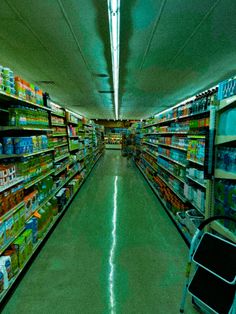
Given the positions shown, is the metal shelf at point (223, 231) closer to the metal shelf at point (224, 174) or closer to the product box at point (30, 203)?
the metal shelf at point (224, 174)

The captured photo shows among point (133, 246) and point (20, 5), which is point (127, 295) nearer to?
point (133, 246)

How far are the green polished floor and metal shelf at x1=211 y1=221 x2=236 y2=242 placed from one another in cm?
83

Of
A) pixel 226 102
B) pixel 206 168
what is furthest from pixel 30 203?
pixel 226 102

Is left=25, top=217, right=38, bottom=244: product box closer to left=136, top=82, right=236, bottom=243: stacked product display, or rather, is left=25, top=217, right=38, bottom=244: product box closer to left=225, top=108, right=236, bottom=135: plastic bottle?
left=136, top=82, right=236, bottom=243: stacked product display

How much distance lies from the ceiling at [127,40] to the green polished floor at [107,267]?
345 centimetres

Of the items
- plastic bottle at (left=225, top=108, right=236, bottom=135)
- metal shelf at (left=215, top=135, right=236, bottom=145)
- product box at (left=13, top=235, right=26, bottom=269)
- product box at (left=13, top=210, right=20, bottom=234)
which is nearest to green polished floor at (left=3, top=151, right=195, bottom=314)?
product box at (left=13, top=235, right=26, bottom=269)

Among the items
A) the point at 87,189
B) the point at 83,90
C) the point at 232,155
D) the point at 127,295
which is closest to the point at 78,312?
the point at 127,295

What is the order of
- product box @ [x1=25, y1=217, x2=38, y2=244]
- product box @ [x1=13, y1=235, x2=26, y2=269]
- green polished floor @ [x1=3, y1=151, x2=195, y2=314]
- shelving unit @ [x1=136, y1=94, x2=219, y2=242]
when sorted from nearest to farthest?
green polished floor @ [x1=3, y1=151, x2=195, y2=314]
product box @ [x1=13, y1=235, x2=26, y2=269]
shelving unit @ [x1=136, y1=94, x2=219, y2=242]
product box @ [x1=25, y1=217, x2=38, y2=244]

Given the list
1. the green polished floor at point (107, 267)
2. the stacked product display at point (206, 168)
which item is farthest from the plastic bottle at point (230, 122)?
the green polished floor at point (107, 267)

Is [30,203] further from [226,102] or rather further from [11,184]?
[226,102]

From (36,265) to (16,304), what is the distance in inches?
25.1

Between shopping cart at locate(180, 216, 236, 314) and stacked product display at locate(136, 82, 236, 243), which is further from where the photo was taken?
stacked product display at locate(136, 82, 236, 243)

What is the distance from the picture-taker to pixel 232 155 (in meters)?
2.20

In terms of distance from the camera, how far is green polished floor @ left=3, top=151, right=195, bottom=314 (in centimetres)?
220
